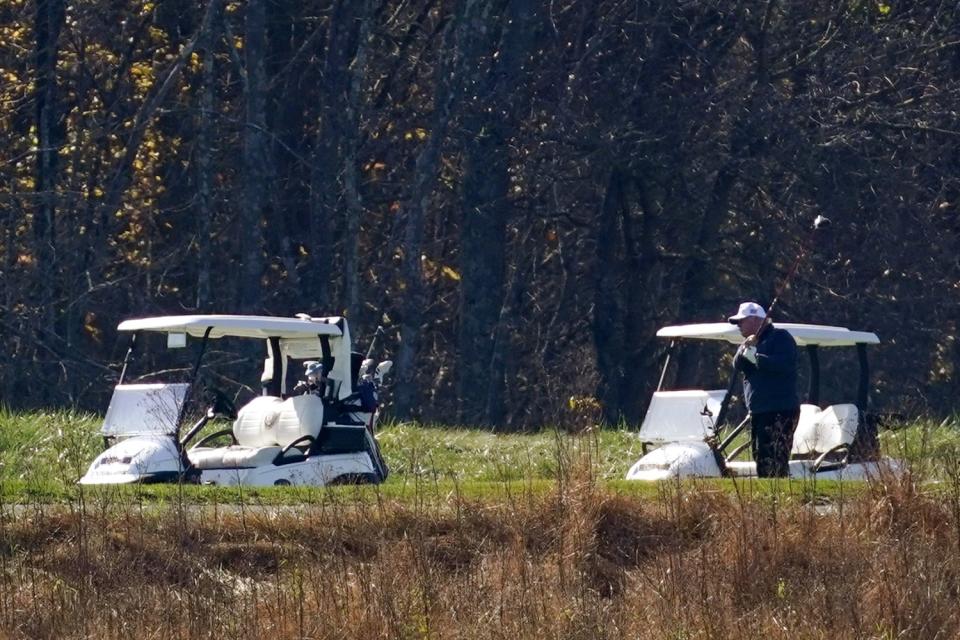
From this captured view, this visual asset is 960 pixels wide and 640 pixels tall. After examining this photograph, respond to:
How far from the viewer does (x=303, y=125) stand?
2878 cm

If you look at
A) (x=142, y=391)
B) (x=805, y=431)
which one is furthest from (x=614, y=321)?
(x=142, y=391)

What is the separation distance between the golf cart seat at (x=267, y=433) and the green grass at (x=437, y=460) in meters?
0.84

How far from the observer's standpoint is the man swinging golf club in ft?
47.4

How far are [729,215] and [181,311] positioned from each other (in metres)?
8.02

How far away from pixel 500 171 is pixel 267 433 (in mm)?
11145

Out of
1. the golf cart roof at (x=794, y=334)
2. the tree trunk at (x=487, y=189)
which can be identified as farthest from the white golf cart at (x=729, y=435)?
the tree trunk at (x=487, y=189)

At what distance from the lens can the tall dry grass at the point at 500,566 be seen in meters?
10.5

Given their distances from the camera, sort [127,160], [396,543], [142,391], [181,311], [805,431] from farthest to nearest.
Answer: [181,311] → [127,160] → [805,431] → [142,391] → [396,543]

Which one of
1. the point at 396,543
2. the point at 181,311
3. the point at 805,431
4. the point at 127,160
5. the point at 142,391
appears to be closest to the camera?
the point at 396,543

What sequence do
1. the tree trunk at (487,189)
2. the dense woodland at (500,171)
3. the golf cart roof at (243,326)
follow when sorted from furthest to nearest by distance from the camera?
1. the tree trunk at (487,189)
2. the dense woodland at (500,171)
3. the golf cart roof at (243,326)

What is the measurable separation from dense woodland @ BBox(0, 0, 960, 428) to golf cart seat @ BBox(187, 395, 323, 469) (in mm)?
9153

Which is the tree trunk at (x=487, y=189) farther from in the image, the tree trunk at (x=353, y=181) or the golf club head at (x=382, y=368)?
the golf club head at (x=382, y=368)

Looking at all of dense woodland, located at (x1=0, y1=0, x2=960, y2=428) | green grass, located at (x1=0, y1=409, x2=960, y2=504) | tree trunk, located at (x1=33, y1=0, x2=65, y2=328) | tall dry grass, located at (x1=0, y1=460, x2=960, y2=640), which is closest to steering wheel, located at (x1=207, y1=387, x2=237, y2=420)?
green grass, located at (x1=0, y1=409, x2=960, y2=504)

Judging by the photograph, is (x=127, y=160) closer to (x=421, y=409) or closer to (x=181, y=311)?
(x=181, y=311)
